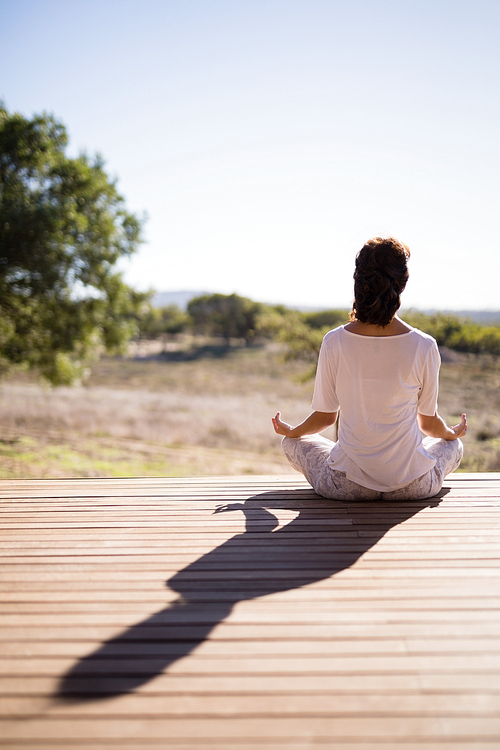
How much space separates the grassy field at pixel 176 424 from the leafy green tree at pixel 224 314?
33.2ft

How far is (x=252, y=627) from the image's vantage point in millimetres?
1576

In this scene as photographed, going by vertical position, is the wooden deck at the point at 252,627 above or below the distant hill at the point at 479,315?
below

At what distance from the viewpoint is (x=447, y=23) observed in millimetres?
6199

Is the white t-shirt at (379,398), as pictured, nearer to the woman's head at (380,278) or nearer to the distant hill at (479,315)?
the woman's head at (380,278)

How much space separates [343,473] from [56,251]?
21.5 feet

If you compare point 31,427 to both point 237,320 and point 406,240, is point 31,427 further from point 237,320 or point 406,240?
point 237,320

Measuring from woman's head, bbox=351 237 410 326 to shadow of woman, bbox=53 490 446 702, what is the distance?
114 cm

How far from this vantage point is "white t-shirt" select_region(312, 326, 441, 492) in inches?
92.0

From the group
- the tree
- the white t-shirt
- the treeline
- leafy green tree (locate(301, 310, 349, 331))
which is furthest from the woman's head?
leafy green tree (locate(301, 310, 349, 331))

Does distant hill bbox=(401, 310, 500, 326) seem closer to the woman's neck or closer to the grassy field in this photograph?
the grassy field

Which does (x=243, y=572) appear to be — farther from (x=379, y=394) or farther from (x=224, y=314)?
(x=224, y=314)

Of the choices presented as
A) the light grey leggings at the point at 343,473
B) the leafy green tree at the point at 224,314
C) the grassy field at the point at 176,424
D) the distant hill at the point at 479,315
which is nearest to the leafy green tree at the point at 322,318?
the grassy field at the point at 176,424

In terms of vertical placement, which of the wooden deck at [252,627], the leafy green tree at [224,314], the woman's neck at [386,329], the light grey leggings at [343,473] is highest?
the leafy green tree at [224,314]

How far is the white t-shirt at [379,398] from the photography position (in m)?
2.34
